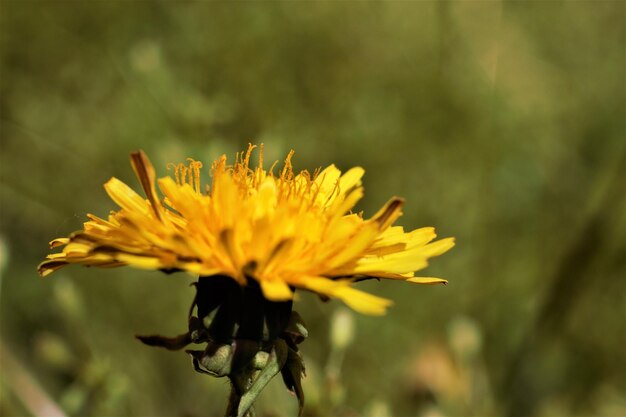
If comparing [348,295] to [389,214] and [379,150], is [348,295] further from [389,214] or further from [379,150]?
[379,150]

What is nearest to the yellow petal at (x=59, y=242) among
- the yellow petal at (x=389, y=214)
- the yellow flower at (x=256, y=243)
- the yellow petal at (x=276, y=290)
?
the yellow flower at (x=256, y=243)

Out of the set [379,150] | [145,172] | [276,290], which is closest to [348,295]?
[276,290]

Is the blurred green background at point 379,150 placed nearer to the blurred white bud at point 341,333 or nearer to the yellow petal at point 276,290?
the blurred white bud at point 341,333

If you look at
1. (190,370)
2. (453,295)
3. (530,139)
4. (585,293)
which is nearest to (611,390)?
(585,293)

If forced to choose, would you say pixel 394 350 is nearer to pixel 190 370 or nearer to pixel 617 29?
pixel 190 370

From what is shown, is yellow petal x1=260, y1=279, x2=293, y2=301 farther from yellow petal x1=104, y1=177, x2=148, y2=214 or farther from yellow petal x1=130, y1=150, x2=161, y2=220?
yellow petal x1=104, y1=177, x2=148, y2=214

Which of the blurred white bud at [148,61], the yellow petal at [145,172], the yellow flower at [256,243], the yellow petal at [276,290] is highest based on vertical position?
the blurred white bud at [148,61]

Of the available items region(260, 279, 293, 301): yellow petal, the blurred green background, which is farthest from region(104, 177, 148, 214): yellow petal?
the blurred green background
